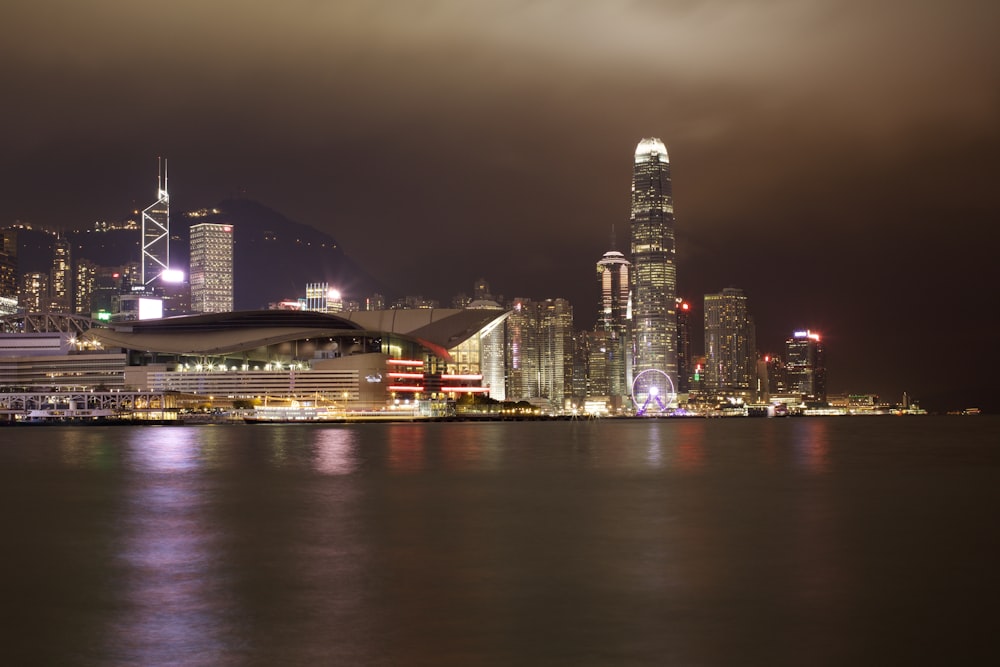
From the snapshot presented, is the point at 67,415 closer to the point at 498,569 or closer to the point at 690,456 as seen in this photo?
the point at 690,456

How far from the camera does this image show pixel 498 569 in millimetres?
24516

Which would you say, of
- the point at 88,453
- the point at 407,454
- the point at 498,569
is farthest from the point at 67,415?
the point at 498,569

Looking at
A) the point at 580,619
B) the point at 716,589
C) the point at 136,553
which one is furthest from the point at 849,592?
the point at 136,553

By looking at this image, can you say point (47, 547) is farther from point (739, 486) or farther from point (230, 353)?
point (230, 353)

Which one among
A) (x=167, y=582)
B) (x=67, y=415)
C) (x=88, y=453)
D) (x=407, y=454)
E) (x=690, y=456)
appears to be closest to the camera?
(x=167, y=582)

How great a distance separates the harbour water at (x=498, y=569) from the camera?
16.9 m

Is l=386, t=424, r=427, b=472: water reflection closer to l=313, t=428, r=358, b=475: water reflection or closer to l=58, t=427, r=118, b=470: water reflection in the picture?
l=313, t=428, r=358, b=475: water reflection

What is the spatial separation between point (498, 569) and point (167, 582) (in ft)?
24.8

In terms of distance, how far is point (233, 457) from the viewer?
6900 cm

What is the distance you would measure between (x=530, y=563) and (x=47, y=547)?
14075mm

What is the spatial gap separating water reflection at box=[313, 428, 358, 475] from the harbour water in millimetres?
3587

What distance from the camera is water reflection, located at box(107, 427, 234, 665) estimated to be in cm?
1697

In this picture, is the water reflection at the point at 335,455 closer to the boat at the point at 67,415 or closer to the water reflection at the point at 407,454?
the water reflection at the point at 407,454

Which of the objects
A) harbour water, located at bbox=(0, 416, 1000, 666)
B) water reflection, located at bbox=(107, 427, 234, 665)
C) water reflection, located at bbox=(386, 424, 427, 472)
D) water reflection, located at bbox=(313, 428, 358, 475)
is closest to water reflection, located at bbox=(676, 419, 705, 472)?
harbour water, located at bbox=(0, 416, 1000, 666)
